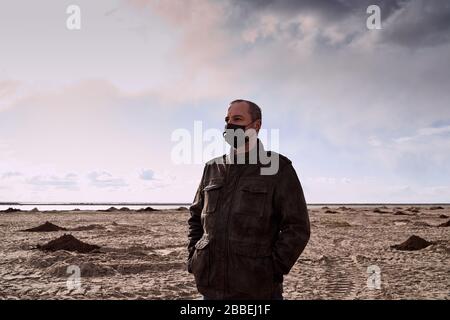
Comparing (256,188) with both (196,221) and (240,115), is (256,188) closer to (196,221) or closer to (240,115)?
(240,115)

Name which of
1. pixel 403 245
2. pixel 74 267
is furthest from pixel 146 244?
pixel 403 245

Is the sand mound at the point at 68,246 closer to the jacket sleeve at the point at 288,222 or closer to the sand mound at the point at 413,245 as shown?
the sand mound at the point at 413,245

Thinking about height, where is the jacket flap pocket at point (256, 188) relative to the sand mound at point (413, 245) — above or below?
above

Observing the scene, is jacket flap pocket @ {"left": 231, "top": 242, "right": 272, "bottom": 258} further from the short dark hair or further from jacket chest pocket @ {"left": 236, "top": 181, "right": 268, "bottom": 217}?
the short dark hair

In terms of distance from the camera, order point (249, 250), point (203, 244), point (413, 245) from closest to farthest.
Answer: point (249, 250), point (203, 244), point (413, 245)

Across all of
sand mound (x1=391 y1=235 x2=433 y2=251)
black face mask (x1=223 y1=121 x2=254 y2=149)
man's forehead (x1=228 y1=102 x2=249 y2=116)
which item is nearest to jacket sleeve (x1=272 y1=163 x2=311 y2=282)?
black face mask (x1=223 y1=121 x2=254 y2=149)

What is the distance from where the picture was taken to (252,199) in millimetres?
2449

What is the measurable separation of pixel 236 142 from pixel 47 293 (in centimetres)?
585

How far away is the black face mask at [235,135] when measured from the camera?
2604 mm

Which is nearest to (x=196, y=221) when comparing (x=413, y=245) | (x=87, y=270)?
(x=87, y=270)

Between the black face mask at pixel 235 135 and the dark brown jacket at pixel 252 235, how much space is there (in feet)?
0.58

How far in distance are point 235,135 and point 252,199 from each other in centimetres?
47

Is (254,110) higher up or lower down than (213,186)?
higher up

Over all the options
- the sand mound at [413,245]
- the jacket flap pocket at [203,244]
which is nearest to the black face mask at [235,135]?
the jacket flap pocket at [203,244]
